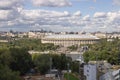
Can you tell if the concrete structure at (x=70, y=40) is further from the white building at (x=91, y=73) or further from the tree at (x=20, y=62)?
the white building at (x=91, y=73)

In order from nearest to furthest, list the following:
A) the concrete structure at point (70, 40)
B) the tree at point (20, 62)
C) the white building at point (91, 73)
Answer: the white building at point (91, 73) < the tree at point (20, 62) < the concrete structure at point (70, 40)

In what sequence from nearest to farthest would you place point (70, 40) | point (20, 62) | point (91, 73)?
point (91, 73), point (20, 62), point (70, 40)

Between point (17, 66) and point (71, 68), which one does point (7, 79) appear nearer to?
point (17, 66)

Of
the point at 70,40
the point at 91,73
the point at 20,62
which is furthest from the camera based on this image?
the point at 70,40

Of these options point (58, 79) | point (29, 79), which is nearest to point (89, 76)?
point (58, 79)

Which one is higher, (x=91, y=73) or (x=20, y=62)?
(x=20, y=62)

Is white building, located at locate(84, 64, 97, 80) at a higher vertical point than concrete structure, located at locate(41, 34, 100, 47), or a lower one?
higher

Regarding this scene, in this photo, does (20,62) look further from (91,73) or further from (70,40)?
(70,40)

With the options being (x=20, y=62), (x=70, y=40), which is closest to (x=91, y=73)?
(x=20, y=62)

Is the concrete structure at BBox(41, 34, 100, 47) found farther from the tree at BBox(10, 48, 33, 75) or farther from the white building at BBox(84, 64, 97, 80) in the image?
the white building at BBox(84, 64, 97, 80)

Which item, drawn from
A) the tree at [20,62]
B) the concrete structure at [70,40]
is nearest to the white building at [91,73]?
the tree at [20,62]

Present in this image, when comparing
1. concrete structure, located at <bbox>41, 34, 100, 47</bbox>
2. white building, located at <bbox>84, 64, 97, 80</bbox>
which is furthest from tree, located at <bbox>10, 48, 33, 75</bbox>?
concrete structure, located at <bbox>41, 34, 100, 47</bbox>
